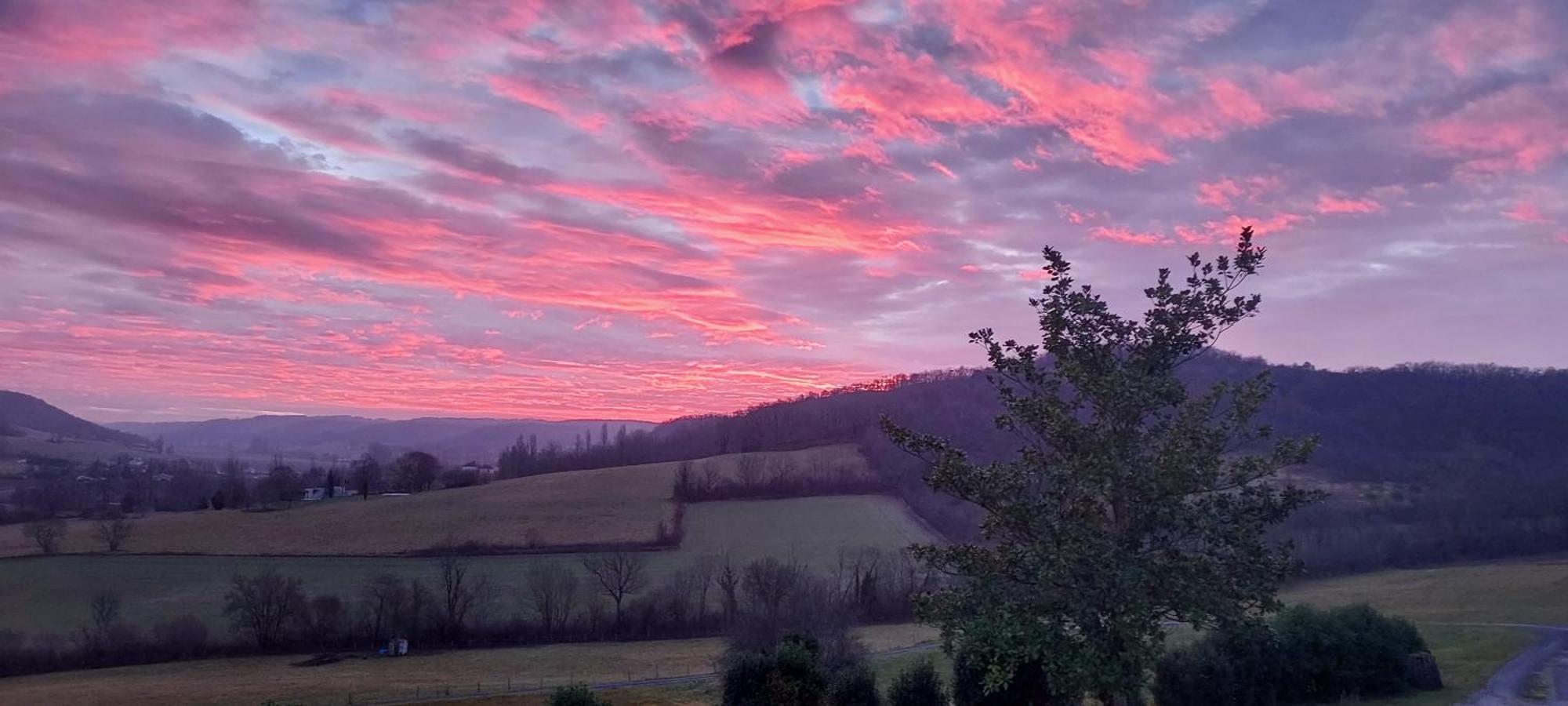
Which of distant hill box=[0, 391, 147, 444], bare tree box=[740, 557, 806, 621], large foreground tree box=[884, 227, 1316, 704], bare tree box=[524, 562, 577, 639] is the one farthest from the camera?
distant hill box=[0, 391, 147, 444]

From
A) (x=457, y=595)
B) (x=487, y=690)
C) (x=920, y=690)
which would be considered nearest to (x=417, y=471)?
(x=457, y=595)

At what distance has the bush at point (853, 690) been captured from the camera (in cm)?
2205

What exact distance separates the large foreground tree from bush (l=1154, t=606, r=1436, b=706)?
11.4 m

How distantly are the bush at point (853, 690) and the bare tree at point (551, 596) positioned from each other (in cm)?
3645

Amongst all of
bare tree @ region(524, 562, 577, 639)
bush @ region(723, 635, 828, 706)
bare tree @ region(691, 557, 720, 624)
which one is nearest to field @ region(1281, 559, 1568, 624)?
bare tree @ region(691, 557, 720, 624)

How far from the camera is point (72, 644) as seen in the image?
48875mm

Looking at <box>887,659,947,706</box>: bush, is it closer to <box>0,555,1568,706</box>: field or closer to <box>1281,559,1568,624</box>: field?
<box>0,555,1568,706</box>: field

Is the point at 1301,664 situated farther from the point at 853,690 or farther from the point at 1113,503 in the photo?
the point at 1113,503

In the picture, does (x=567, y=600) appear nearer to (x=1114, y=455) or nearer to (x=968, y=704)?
(x=968, y=704)

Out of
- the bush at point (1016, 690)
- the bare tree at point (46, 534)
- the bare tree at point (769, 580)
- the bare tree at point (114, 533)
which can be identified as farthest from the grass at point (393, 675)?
the bare tree at point (46, 534)

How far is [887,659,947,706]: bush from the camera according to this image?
21.1m

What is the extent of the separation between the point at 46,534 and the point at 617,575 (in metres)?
39.6

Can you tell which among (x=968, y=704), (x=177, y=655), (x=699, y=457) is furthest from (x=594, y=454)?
(x=968, y=704)

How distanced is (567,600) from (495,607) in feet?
14.3
